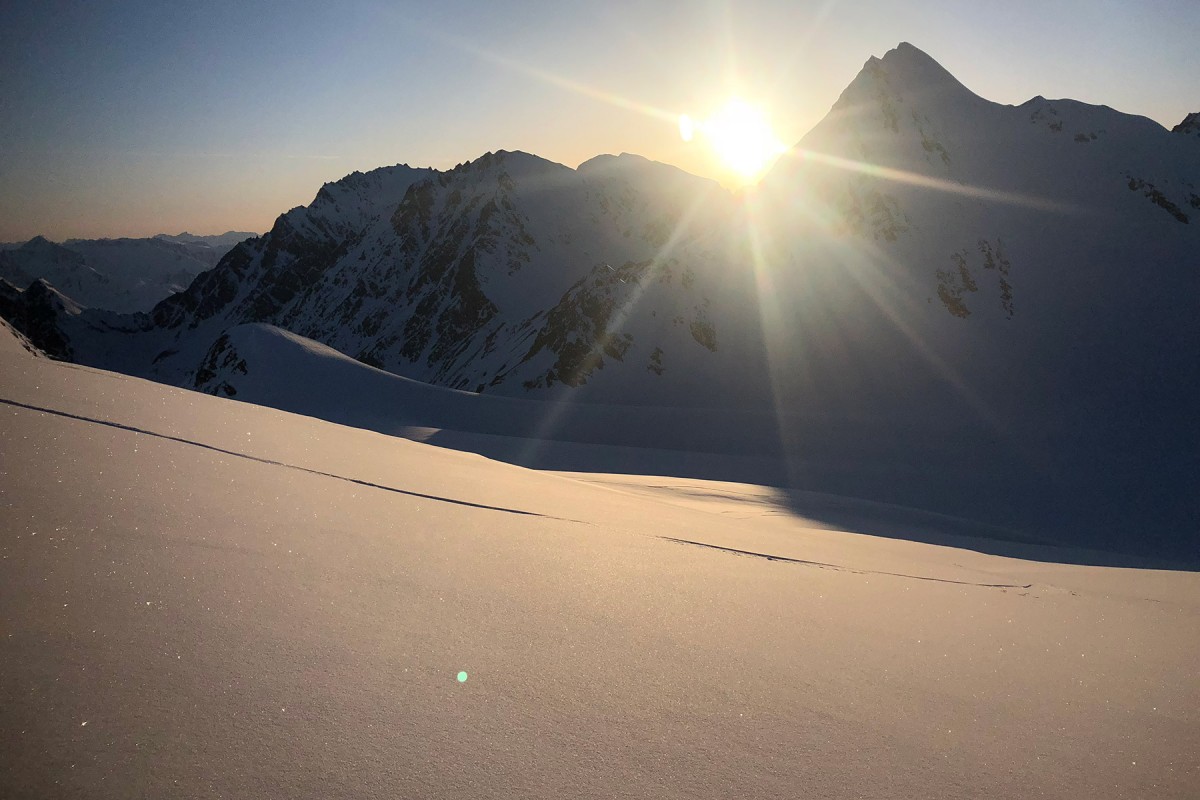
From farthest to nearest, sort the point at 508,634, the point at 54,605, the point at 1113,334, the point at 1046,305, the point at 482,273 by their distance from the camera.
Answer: the point at 482,273 < the point at 1046,305 < the point at 1113,334 < the point at 508,634 < the point at 54,605

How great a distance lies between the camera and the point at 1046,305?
4606cm

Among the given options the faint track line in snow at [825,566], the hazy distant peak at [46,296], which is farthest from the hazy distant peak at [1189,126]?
the hazy distant peak at [46,296]

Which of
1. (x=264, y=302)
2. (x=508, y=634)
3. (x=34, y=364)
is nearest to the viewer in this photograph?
(x=508, y=634)

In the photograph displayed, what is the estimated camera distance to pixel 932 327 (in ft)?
153

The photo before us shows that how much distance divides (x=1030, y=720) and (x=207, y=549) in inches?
134

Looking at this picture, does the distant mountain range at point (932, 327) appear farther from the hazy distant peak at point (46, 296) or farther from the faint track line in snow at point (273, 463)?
the hazy distant peak at point (46, 296)

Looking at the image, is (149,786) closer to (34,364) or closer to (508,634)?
(508,634)

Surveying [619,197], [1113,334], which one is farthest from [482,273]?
[1113,334]

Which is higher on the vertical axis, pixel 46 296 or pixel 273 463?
pixel 46 296

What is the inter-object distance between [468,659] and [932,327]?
51.1m

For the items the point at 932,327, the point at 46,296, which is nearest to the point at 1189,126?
the point at 932,327

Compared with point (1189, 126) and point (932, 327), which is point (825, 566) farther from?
point (1189, 126)

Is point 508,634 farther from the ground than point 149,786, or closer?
farther from the ground

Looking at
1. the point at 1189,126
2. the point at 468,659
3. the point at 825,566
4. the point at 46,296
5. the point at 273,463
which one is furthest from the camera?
the point at 46,296
